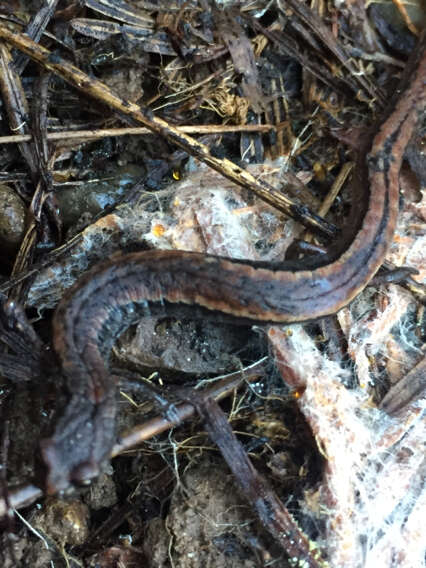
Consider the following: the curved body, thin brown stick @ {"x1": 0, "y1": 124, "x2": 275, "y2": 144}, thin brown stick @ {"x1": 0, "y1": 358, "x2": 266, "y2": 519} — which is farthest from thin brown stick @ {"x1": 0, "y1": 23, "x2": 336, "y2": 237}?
thin brown stick @ {"x1": 0, "y1": 358, "x2": 266, "y2": 519}

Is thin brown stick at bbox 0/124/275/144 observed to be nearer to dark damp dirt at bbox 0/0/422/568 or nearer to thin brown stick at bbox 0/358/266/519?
dark damp dirt at bbox 0/0/422/568

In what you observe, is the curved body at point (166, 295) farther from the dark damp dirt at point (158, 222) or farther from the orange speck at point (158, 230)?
the orange speck at point (158, 230)

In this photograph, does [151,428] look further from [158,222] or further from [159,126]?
[159,126]

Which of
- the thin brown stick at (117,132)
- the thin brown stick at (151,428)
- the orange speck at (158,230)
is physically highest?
the thin brown stick at (117,132)

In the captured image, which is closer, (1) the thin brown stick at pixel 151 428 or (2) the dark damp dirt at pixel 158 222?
(1) the thin brown stick at pixel 151 428

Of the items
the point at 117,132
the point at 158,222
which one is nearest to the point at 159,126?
the point at 117,132

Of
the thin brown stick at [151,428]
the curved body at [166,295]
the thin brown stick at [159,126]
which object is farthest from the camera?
the thin brown stick at [159,126]

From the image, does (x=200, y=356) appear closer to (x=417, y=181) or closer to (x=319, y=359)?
(x=319, y=359)

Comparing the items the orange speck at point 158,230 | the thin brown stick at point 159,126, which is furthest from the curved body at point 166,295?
the thin brown stick at point 159,126
